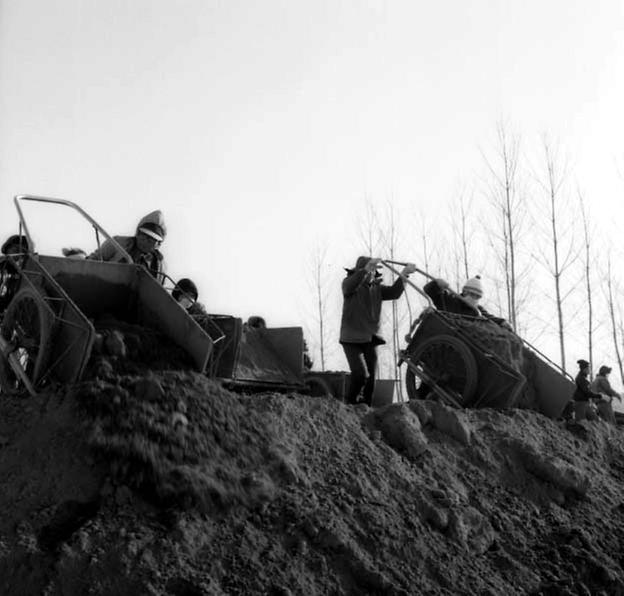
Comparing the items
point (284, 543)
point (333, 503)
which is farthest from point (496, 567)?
point (284, 543)

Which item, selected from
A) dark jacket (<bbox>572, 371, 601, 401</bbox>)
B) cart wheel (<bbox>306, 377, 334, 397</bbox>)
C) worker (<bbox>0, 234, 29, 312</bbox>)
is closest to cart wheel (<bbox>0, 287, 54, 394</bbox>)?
worker (<bbox>0, 234, 29, 312</bbox>)

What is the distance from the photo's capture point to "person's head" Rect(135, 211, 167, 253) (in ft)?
24.2

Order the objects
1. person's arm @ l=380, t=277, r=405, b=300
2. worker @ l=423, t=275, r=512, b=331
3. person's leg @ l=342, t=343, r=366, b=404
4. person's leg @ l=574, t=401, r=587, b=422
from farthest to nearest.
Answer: person's leg @ l=574, t=401, r=587, b=422 → worker @ l=423, t=275, r=512, b=331 → person's arm @ l=380, t=277, r=405, b=300 → person's leg @ l=342, t=343, r=366, b=404

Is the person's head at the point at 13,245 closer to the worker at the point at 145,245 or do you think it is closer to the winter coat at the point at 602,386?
the worker at the point at 145,245

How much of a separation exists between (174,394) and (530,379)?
14.9ft

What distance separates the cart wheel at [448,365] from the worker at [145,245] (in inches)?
113

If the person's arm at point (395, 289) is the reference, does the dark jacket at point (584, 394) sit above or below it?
below

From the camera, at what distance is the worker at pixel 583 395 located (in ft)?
35.5

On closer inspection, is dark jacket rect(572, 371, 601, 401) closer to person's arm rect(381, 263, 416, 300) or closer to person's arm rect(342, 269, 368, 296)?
person's arm rect(381, 263, 416, 300)

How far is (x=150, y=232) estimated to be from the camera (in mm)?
7391

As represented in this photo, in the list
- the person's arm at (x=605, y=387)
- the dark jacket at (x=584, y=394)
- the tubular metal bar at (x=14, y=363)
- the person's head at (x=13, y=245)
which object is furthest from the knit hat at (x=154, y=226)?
the person's arm at (x=605, y=387)

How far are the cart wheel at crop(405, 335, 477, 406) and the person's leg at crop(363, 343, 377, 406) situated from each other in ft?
2.74

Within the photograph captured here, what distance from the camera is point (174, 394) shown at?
17.3 feet

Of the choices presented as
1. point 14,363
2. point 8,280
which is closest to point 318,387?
point 8,280
